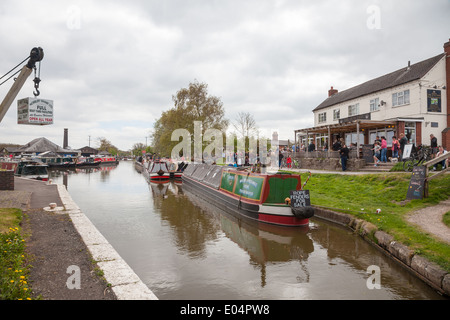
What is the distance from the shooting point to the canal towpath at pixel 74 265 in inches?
131

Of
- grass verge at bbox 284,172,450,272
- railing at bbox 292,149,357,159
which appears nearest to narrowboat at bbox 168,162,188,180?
railing at bbox 292,149,357,159

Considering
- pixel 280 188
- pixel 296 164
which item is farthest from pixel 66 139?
pixel 280 188

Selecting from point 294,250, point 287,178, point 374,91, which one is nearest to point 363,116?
point 374,91

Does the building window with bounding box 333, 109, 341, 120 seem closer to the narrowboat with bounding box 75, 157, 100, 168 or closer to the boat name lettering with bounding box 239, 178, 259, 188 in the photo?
the boat name lettering with bounding box 239, 178, 259, 188

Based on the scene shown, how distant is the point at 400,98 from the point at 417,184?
45.2 ft

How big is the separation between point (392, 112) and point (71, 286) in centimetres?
2195

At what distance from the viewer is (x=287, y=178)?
884 cm

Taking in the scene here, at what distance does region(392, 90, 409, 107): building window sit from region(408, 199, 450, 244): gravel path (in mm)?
13785

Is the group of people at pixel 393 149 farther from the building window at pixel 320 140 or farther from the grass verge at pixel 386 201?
the building window at pixel 320 140

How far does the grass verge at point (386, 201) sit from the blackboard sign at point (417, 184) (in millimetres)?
219

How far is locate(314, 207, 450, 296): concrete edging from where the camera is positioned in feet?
13.3

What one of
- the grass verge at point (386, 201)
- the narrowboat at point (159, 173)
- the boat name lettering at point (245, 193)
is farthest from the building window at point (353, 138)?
the boat name lettering at point (245, 193)

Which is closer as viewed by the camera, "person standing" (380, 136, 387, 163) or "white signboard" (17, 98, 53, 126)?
"white signboard" (17, 98, 53, 126)
